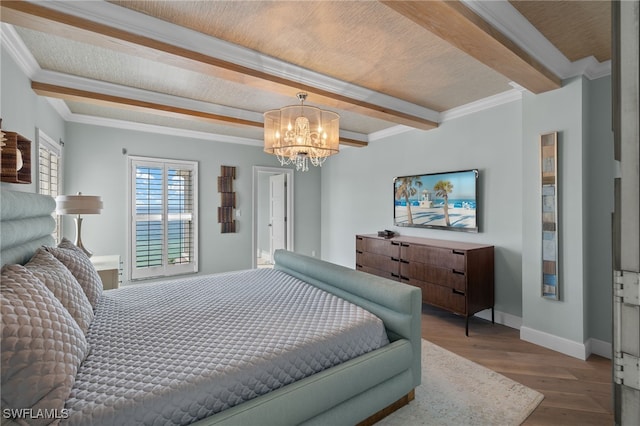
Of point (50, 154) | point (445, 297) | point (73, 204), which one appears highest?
point (50, 154)

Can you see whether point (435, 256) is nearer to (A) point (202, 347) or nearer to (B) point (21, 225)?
(A) point (202, 347)

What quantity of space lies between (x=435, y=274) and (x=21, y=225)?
11.8 ft

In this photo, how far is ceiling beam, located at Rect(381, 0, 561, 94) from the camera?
158 centimetres

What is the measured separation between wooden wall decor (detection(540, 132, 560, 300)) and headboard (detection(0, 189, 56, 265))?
401cm

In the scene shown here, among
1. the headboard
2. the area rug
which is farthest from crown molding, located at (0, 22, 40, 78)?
the area rug

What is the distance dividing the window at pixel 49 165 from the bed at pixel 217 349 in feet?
3.25

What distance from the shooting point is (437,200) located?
154 inches

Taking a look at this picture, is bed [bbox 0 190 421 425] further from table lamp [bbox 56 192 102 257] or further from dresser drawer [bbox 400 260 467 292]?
dresser drawer [bbox 400 260 467 292]

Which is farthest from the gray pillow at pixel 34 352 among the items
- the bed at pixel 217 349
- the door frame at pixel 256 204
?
the door frame at pixel 256 204

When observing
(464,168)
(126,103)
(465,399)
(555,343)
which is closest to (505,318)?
(555,343)

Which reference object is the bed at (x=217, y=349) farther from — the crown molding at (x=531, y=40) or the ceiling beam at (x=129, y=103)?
the crown molding at (x=531, y=40)

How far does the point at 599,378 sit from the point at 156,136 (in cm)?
590

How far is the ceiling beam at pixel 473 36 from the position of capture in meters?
1.58

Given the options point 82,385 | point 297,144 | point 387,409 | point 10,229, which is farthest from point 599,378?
point 10,229
